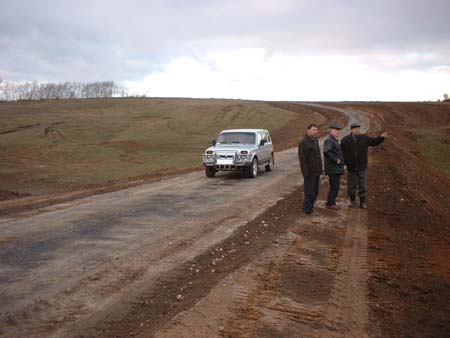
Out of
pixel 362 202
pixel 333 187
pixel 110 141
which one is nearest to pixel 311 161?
pixel 333 187

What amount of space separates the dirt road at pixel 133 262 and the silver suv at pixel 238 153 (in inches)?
170

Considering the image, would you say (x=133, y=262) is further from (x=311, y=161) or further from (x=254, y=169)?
(x=254, y=169)

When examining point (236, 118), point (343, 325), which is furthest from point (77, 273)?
point (236, 118)

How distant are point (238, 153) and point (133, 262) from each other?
34.2 ft

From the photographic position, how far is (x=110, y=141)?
4069 centimetres

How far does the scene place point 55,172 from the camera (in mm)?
24969

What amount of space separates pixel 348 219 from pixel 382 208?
1.94 metres

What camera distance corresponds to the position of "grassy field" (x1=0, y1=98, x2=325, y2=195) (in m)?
24.2

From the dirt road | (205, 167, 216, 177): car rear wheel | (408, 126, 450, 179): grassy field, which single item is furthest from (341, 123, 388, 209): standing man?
(408, 126, 450, 179): grassy field

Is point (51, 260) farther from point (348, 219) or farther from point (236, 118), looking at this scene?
point (236, 118)

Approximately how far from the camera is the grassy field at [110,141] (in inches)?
952

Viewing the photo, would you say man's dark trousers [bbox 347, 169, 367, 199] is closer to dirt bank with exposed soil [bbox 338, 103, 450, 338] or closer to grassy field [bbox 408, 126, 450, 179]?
dirt bank with exposed soil [bbox 338, 103, 450, 338]

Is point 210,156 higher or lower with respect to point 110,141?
higher

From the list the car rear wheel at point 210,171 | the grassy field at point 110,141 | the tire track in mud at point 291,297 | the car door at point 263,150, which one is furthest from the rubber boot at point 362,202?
the grassy field at point 110,141
